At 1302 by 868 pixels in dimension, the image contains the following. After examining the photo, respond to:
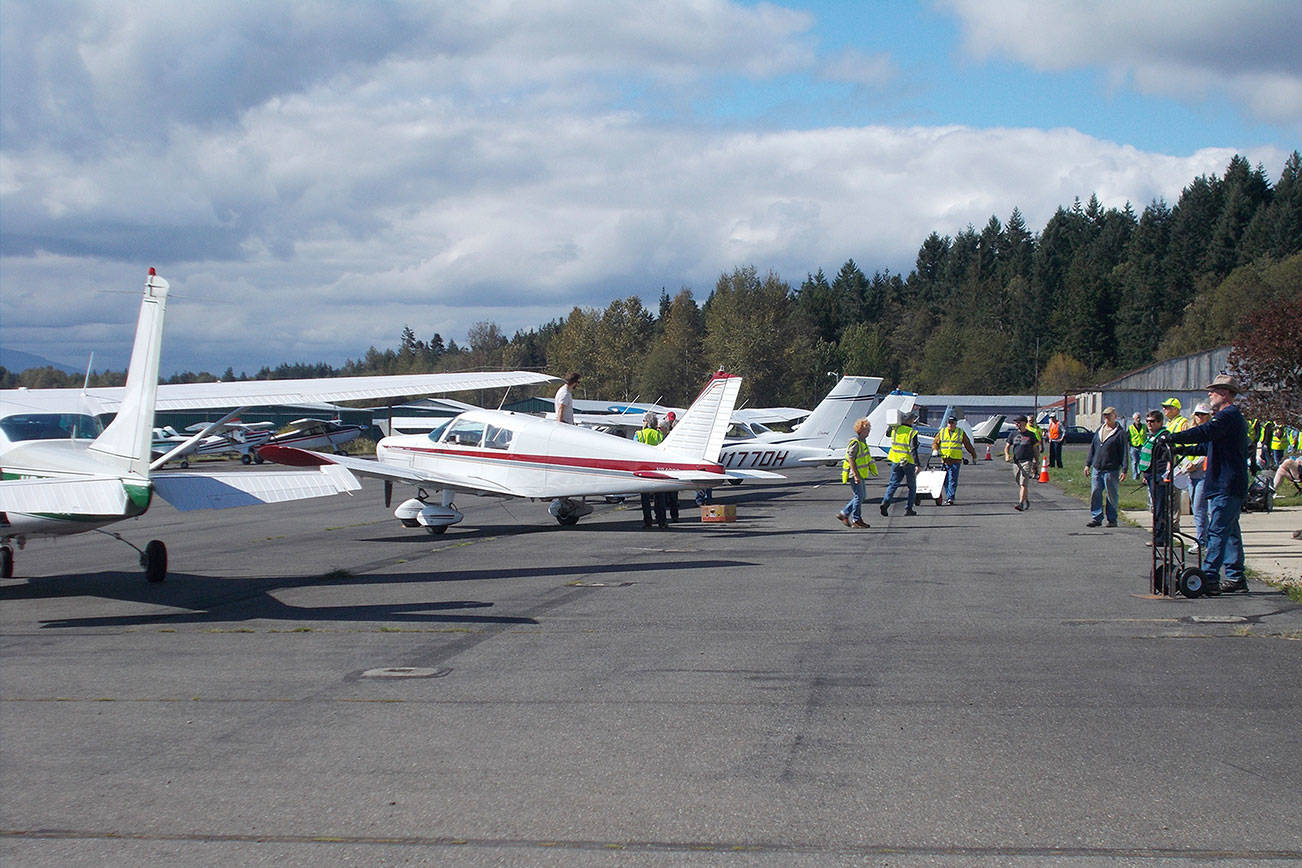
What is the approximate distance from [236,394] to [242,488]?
357 cm

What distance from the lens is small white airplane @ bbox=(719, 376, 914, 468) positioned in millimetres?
26094

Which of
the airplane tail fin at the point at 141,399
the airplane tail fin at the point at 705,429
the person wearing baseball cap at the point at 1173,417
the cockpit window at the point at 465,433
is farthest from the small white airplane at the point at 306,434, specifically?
the person wearing baseball cap at the point at 1173,417

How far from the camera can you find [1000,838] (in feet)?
13.7

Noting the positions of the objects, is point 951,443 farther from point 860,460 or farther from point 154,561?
point 154,561

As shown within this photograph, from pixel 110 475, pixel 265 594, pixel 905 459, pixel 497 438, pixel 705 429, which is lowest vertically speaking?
pixel 265 594

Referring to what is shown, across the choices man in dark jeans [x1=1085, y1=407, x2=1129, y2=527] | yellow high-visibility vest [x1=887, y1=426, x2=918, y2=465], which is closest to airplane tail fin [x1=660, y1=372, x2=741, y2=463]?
yellow high-visibility vest [x1=887, y1=426, x2=918, y2=465]

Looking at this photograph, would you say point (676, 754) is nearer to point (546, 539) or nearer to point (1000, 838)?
point (1000, 838)

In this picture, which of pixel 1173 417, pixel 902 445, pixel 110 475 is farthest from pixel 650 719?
pixel 902 445

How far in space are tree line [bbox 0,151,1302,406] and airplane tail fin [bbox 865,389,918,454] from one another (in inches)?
1810

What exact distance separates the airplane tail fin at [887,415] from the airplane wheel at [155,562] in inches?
540

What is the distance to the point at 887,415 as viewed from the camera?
2352 centimetres

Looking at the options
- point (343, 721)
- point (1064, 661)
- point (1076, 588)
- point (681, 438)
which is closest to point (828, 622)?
point (1064, 661)

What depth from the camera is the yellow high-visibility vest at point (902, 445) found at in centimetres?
2058

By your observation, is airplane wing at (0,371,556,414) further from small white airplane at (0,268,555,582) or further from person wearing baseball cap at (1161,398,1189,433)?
person wearing baseball cap at (1161,398,1189,433)
